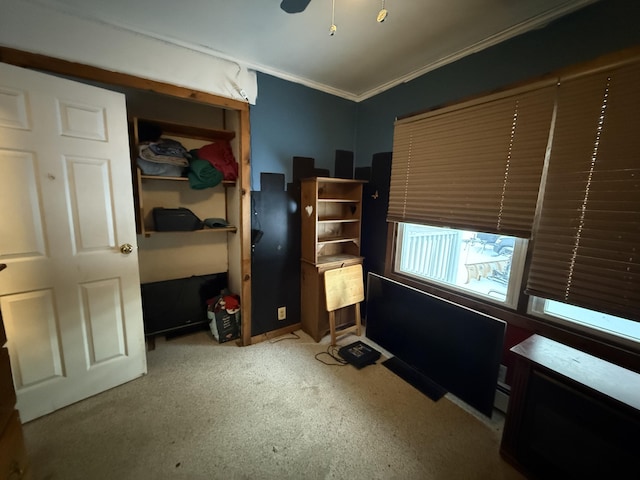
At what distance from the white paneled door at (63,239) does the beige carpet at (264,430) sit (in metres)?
0.28

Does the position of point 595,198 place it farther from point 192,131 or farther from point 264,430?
point 192,131

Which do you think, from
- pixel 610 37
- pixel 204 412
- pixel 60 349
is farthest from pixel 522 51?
pixel 60 349

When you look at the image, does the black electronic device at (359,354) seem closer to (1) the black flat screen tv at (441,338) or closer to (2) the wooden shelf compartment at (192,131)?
(1) the black flat screen tv at (441,338)

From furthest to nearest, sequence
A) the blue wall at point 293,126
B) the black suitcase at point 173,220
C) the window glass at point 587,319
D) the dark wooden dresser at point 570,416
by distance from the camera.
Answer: the blue wall at point 293,126 → the black suitcase at point 173,220 → the window glass at point 587,319 → the dark wooden dresser at point 570,416

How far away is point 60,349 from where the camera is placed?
1.65m

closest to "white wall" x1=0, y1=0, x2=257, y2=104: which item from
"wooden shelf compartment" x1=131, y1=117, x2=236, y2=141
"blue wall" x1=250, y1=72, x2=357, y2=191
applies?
"blue wall" x1=250, y1=72, x2=357, y2=191

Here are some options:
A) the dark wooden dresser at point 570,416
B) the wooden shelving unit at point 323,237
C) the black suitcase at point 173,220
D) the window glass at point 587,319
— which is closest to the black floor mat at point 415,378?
the dark wooden dresser at point 570,416

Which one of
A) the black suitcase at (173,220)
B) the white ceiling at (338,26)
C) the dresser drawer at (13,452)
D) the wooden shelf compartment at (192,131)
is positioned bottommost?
the dresser drawer at (13,452)

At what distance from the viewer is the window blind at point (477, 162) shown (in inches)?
59.0

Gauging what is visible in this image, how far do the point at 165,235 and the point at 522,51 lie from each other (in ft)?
10.3

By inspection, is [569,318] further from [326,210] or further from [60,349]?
[60,349]

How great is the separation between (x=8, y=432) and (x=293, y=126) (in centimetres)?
255

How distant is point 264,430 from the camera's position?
5.13 ft

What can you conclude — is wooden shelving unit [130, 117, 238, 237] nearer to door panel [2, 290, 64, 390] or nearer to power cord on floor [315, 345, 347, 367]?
door panel [2, 290, 64, 390]
